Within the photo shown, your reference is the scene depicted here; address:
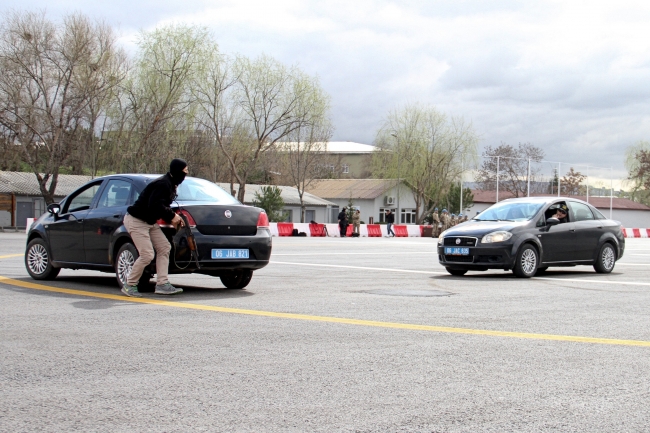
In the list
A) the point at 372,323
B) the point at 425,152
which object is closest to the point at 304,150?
the point at 425,152

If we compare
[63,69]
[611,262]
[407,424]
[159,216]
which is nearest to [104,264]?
[159,216]

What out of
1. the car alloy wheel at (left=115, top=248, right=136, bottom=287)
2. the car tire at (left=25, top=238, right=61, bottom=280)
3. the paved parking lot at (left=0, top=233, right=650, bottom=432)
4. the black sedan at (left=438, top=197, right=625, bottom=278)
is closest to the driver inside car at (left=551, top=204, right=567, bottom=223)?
the black sedan at (left=438, top=197, right=625, bottom=278)

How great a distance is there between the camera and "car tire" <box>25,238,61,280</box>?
492 inches

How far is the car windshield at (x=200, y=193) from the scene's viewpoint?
37.3ft

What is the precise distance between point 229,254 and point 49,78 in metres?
43.3

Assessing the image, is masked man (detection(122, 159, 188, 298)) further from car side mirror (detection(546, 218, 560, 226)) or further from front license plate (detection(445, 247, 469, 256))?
car side mirror (detection(546, 218, 560, 226))

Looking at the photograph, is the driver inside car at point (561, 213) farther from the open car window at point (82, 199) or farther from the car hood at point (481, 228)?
the open car window at point (82, 199)

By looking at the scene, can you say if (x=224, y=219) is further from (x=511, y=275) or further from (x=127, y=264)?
(x=511, y=275)

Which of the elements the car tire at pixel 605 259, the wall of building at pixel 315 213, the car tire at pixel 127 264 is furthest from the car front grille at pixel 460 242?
the wall of building at pixel 315 213

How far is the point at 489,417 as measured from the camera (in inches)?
179

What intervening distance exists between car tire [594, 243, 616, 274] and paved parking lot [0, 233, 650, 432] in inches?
209

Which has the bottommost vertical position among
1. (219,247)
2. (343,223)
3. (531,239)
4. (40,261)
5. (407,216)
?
(40,261)

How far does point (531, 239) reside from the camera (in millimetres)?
15312

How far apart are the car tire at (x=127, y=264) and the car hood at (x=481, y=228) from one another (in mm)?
6555
